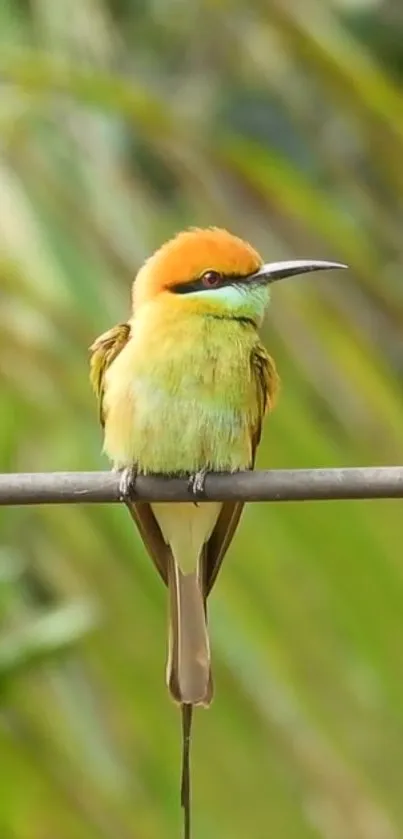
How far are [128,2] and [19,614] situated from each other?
4.33 feet

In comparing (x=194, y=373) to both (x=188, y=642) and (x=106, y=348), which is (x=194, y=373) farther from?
(x=188, y=642)

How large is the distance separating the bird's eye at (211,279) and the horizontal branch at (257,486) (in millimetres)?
402

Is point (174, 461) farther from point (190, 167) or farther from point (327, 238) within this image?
point (190, 167)

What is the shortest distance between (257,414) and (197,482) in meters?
0.14

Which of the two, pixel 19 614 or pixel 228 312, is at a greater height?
pixel 228 312

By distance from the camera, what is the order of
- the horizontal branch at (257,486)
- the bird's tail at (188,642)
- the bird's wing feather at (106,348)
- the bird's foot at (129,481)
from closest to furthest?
1. the horizontal branch at (257,486)
2. the bird's foot at (129,481)
3. the bird's tail at (188,642)
4. the bird's wing feather at (106,348)

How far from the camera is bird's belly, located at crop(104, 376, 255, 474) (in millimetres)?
1206

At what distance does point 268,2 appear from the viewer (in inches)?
58.1

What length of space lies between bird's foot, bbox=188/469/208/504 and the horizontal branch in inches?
7.0

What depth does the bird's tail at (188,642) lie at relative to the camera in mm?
1149

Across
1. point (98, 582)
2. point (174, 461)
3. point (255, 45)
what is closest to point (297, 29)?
point (174, 461)

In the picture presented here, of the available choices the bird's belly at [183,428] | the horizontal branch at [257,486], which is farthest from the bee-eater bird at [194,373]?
the horizontal branch at [257,486]

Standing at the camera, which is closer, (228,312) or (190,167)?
(228,312)

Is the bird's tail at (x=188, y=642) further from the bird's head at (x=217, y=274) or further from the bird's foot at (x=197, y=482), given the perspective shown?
the bird's head at (x=217, y=274)
